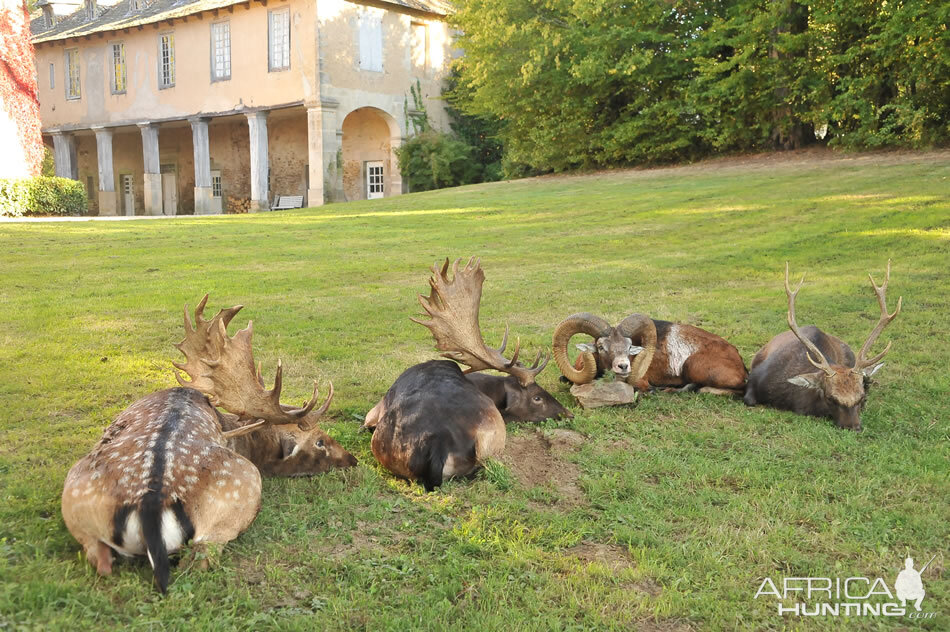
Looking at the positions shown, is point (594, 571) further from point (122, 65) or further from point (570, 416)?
point (122, 65)

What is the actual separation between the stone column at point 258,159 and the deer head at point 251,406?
90.1ft

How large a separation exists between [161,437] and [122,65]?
119ft

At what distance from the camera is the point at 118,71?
35.5m

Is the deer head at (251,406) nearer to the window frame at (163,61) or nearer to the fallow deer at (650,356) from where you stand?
the fallow deer at (650,356)

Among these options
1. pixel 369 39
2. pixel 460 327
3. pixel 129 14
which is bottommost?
pixel 460 327

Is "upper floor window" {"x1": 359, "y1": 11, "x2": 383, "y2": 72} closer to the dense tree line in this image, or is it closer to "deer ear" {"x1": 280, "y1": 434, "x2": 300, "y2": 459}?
the dense tree line

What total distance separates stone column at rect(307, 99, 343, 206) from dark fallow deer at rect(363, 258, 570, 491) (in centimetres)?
2419

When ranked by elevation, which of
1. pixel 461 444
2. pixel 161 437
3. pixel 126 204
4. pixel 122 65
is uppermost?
pixel 122 65

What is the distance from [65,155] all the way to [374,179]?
55.1ft

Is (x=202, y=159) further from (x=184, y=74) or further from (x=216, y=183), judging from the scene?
(x=216, y=183)

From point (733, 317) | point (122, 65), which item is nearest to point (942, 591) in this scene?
point (733, 317)

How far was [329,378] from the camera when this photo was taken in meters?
6.98

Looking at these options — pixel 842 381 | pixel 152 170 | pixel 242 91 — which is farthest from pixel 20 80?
pixel 842 381

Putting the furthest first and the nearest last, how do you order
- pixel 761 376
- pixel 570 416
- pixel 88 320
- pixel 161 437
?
pixel 88 320, pixel 761 376, pixel 570 416, pixel 161 437
